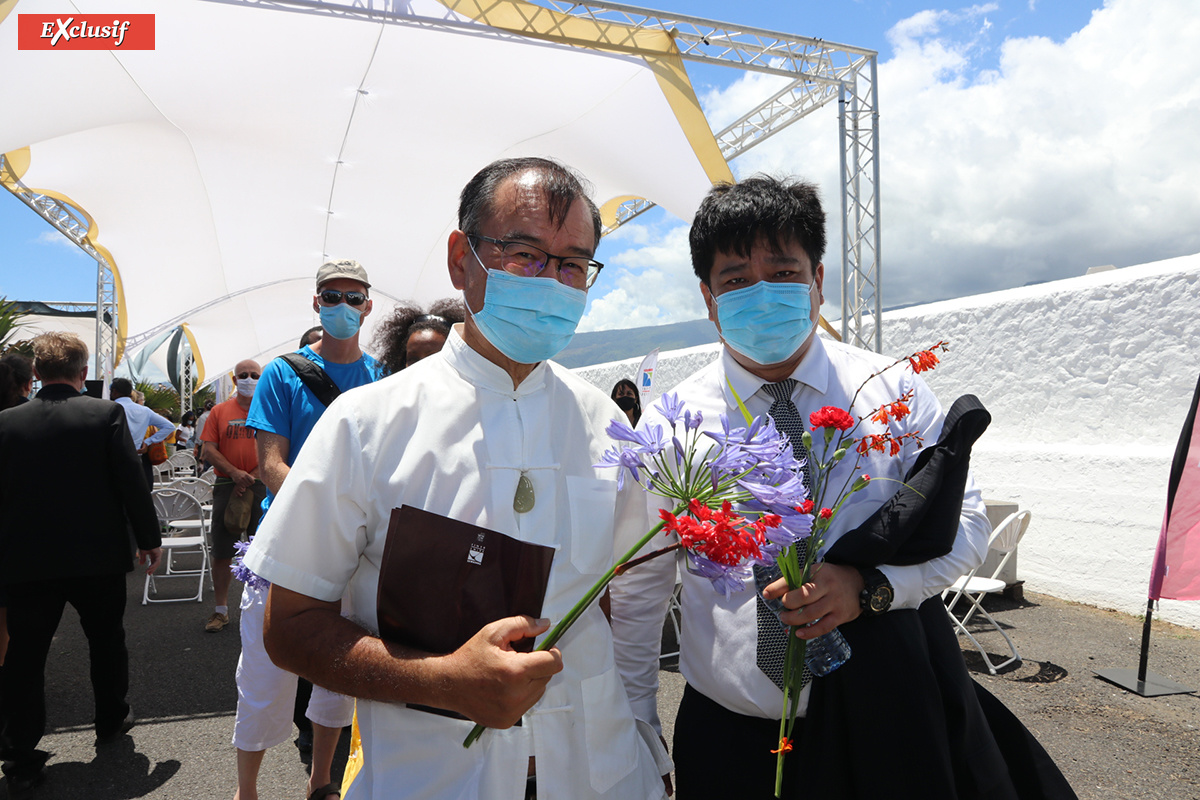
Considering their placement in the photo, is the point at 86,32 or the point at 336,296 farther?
the point at 86,32

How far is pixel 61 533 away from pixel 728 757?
3526mm

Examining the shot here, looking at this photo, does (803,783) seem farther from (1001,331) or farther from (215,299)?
(215,299)

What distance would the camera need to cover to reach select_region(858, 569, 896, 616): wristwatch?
134 cm

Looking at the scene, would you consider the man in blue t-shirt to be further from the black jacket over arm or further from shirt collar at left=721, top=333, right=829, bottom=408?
the black jacket over arm

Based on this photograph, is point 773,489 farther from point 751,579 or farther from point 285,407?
point 285,407

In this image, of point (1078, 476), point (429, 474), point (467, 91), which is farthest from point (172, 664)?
point (1078, 476)

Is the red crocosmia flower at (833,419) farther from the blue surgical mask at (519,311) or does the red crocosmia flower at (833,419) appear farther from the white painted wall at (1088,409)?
the white painted wall at (1088,409)

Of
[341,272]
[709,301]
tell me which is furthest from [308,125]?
[709,301]

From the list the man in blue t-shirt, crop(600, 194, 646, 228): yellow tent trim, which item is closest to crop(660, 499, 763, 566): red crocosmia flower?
the man in blue t-shirt

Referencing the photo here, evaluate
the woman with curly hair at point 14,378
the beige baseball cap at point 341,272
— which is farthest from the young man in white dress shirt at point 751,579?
the woman with curly hair at point 14,378

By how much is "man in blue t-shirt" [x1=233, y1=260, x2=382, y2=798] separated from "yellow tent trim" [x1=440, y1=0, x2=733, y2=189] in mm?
3688

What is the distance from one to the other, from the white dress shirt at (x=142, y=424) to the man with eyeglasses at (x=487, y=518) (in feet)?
27.9

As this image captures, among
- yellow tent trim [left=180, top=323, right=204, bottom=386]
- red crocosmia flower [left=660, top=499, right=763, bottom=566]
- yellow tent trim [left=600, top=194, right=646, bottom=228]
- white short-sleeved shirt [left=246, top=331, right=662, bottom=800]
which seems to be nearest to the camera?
red crocosmia flower [left=660, top=499, right=763, bottom=566]

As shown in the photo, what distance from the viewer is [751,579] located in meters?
1.52
